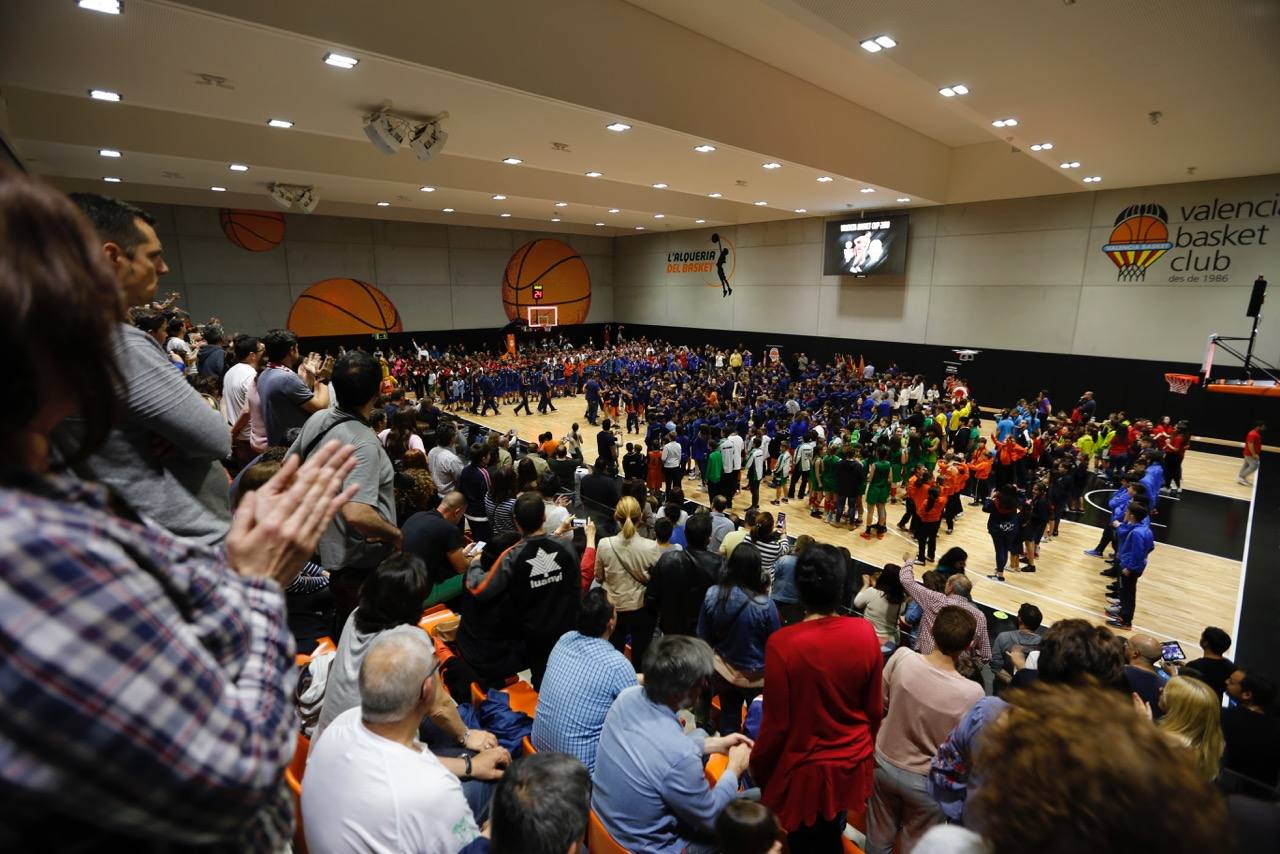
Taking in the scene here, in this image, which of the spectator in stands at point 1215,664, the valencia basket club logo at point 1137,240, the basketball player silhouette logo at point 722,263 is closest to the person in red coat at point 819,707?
the spectator in stands at point 1215,664

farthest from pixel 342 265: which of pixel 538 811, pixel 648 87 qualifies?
pixel 538 811

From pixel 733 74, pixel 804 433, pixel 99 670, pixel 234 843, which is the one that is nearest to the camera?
pixel 99 670

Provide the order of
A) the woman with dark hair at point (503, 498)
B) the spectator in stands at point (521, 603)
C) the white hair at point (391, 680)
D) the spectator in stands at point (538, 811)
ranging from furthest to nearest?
the woman with dark hair at point (503, 498) < the spectator in stands at point (521, 603) < the white hair at point (391, 680) < the spectator in stands at point (538, 811)

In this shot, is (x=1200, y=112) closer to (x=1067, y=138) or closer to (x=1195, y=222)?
(x=1067, y=138)

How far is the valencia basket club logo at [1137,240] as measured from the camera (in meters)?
14.8

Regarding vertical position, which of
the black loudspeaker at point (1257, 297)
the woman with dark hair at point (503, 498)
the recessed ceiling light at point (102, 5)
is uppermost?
the recessed ceiling light at point (102, 5)

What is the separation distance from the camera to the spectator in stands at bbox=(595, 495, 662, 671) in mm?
4461

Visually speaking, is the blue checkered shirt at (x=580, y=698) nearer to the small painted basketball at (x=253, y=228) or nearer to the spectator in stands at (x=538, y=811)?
the spectator in stands at (x=538, y=811)

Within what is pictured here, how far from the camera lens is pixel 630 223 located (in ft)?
82.4

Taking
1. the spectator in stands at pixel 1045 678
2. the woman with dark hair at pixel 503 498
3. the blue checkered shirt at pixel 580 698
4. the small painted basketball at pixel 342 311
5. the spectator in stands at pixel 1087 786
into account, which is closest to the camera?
the spectator in stands at pixel 1087 786

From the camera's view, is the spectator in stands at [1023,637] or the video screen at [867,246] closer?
the spectator in stands at [1023,637]

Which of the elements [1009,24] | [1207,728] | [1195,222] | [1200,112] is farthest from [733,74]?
[1195,222]

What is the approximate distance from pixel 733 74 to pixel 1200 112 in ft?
22.3

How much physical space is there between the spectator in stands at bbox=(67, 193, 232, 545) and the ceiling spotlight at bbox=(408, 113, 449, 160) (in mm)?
8030
